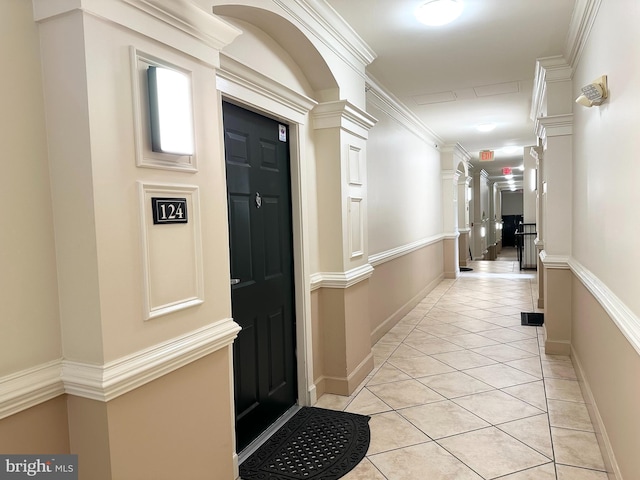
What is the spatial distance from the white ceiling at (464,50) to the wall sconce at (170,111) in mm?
1577

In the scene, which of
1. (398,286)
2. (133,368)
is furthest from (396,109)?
(133,368)

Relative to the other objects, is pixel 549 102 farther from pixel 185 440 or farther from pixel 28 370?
pixel 28 370

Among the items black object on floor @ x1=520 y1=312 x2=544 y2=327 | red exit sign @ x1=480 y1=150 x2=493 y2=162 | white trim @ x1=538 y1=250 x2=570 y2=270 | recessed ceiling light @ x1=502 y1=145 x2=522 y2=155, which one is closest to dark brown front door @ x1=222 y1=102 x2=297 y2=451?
white trim @ x1=538 y1=250 x2=570 y2=270

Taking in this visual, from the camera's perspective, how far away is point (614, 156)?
215cm

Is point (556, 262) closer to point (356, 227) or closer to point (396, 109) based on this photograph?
point (356, 227)

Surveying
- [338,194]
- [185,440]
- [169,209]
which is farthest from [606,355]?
[169,209]

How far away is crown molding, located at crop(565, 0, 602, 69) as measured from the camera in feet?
8.67

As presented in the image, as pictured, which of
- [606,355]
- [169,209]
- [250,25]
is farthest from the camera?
[250,25]

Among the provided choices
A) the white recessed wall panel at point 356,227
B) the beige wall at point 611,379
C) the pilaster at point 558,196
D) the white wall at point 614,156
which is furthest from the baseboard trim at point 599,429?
the white recessed wall panel at point 356,227

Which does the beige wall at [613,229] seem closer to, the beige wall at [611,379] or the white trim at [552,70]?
the beige wall at [611,379]

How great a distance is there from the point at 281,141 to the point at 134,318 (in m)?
1.70

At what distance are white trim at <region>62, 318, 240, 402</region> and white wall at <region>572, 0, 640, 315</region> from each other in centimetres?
169

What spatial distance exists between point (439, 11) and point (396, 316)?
3.53 metres

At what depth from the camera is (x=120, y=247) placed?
55.6 inches
